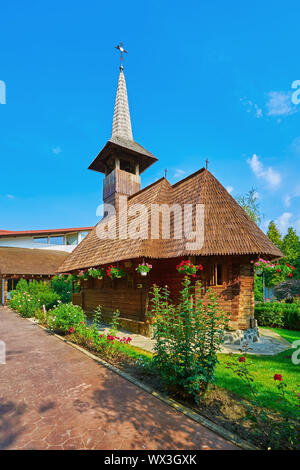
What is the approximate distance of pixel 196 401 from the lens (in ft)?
13.0

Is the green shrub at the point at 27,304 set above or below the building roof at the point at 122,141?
below

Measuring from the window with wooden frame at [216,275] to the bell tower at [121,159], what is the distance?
7.95m

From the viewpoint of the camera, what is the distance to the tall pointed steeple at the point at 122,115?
16.5 m

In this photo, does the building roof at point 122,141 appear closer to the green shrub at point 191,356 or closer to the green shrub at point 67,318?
the green shrub at point 67,318

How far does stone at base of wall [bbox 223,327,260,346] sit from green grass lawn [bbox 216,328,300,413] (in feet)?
3.93

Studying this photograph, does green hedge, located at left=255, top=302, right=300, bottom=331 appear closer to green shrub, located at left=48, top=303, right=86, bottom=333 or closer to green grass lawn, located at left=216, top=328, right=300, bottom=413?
green grass lawn, located at left=216, top=328, right=300, bottom=413

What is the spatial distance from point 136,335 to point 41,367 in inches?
155

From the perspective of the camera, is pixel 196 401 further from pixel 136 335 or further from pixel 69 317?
pixel 69 317

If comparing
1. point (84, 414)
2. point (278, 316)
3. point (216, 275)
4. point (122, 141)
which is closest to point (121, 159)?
point (122, 141)

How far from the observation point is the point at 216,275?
28.9 feet

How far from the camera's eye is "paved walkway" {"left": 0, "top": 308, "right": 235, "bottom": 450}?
10.1 feet

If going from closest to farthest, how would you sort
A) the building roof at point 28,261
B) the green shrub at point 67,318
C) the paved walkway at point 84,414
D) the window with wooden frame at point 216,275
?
the paved walkway at point 84,414 < the window with wooden frame at point 216,275 < the green shrub at point 67,318 < the building roof at point 28,261

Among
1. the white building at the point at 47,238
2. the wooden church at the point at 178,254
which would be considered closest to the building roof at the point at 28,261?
the white building at the point at 47,238
